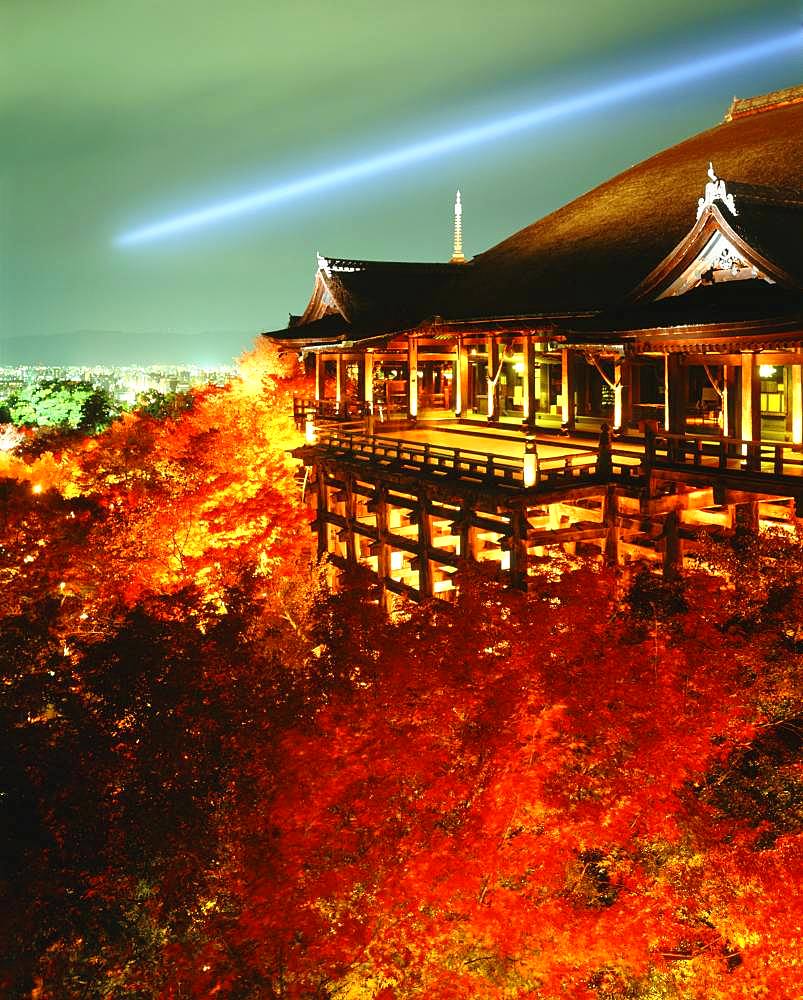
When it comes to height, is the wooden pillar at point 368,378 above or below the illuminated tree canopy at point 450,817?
above

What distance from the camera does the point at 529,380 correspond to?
76.8 ft

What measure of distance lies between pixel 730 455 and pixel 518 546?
4.68 metres

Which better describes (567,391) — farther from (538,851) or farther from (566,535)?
(538,851)

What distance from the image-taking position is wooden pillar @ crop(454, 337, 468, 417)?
28.2m

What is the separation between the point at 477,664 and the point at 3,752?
28.8 ft

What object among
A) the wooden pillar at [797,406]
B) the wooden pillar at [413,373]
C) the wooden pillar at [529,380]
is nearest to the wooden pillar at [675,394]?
the wooden pillar at [797,406]

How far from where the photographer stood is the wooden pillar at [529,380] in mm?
23297

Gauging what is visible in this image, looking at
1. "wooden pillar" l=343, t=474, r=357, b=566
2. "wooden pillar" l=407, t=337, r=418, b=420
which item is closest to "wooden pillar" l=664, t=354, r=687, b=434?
"wooden pillar" l=343, t=474, r=357, b=566

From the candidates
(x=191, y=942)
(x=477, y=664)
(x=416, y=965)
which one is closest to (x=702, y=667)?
(x=477, y=664)

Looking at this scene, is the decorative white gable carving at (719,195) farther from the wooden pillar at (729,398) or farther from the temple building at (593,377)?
the wooden pillar at (729,398)

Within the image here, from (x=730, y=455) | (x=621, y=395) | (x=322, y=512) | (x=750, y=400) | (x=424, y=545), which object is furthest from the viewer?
(x=322, y=512)

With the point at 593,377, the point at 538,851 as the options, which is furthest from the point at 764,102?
the point at 538,851

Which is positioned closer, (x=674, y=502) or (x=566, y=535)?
(x=674, y=502)

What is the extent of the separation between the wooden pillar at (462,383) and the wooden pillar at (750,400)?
12.9 meters
